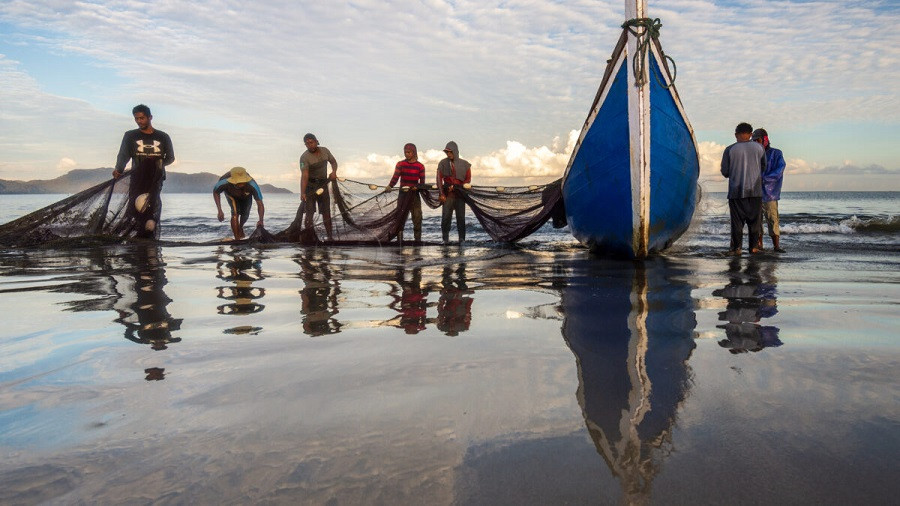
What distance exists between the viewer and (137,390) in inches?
98.5

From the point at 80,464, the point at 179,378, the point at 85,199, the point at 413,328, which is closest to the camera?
the point at 80,464

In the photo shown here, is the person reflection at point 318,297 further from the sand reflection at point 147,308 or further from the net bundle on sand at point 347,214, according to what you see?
the net bundle on sand at point 347,214

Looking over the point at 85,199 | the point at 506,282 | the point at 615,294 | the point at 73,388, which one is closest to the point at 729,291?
the point at 615,294

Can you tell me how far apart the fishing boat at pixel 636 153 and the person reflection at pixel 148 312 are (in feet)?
18.6

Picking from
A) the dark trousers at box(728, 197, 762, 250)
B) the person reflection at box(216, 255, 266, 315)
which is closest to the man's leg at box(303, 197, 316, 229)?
the person reflection at box(216, 255, 266, 315)

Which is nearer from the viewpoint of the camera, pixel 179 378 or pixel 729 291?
pixel 179 378

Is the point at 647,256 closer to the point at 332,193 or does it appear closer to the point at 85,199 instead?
the point at 332,193

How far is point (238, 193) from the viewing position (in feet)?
38.2

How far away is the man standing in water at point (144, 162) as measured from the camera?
33.9 ft

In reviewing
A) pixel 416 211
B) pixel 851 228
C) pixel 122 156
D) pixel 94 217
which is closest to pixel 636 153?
pixel 416 211

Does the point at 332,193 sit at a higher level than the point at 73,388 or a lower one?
higher

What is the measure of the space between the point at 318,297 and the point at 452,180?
7099 millimetres

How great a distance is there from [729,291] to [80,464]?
4.88 metres

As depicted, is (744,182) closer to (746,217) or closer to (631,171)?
(746,217)
